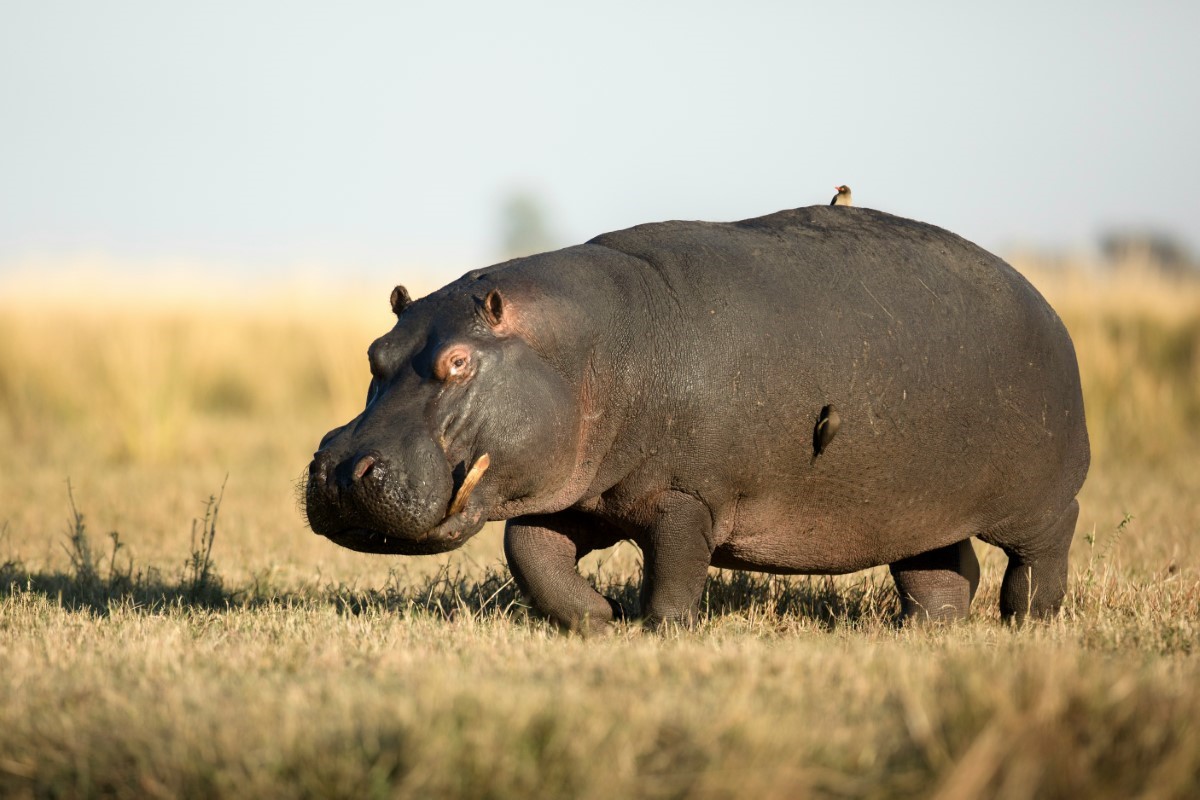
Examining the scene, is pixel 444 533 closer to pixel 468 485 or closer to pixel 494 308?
pixel 468 485

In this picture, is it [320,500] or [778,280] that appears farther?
[778,280]

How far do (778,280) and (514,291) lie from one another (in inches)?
39.3

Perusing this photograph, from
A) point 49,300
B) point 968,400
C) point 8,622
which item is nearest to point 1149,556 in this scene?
point 968,400

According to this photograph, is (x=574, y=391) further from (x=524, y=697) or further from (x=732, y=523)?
(x=524, y=697)

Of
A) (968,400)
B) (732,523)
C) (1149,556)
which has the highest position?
(968,400)

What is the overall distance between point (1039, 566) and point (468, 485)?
2.54 metres

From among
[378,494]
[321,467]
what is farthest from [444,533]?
[321,467]

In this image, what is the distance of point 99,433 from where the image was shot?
1274 cm

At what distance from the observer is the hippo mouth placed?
186 inches

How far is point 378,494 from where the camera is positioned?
4.57 meters


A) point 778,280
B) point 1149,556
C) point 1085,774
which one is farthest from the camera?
point 1149,556

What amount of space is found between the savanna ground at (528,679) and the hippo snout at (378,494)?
40 centimetres

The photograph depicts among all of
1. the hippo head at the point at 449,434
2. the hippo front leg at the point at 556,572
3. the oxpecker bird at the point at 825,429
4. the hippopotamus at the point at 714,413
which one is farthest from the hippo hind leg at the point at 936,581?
the hippo head at the point at 449,434

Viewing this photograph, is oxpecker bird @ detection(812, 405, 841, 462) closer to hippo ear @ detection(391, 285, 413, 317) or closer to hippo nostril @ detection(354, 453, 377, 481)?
hippo ear @ detection(391, 285, 413, 317)
